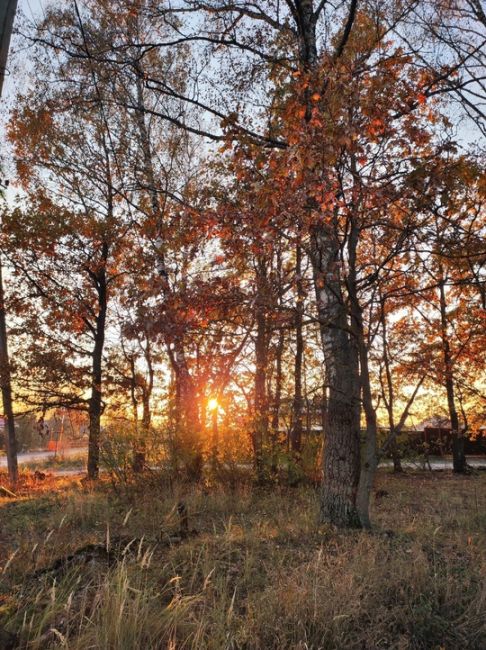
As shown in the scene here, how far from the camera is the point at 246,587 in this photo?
12.5 feet

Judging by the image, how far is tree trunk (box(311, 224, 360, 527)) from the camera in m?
6.09

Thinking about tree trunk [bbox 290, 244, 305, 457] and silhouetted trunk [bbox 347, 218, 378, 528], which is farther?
tree trunk [bbox 290, 244, 305, 457]

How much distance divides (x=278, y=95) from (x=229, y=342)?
3249 mm

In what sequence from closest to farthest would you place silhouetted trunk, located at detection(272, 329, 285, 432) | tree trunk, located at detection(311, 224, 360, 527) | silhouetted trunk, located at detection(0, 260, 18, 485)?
tree trunk, located at detection(311, 224, 360, 527) < silhouetted trunk, located at detection(272, 329, 285, 432) < silhouetted trunk, located at detection(0, 260, 18, 485)

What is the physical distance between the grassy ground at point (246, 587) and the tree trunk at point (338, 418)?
397mm

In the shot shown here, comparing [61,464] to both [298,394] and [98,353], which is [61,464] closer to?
[98,353]

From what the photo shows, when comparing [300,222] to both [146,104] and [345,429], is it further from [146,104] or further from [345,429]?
[146,104]

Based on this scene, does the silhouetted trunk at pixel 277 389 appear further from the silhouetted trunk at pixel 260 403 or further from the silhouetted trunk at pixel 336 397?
the silhouetted trunk at pixel 336 397

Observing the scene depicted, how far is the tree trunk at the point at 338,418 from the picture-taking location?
6094mm

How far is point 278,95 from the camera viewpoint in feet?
18.0

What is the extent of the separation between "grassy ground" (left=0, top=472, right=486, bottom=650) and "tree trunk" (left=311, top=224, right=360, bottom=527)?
1.30ft

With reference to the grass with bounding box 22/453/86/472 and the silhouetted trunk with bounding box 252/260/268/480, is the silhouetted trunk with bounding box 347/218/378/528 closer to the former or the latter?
the silhouetted trunk with bounding box 252/260/268/480

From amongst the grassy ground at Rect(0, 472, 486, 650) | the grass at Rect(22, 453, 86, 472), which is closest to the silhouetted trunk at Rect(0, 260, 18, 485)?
the grass at Rect(22, 453, 86, 472)

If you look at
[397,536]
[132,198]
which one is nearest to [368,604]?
[397,536]
